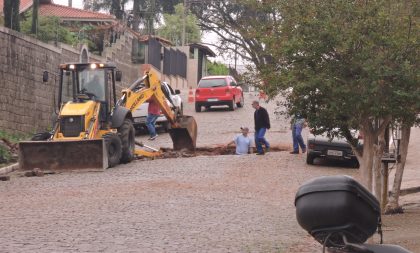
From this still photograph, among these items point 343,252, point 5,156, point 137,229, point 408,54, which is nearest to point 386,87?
point 408,54

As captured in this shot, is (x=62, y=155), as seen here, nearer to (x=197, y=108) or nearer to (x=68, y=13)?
(x=197, y=108)

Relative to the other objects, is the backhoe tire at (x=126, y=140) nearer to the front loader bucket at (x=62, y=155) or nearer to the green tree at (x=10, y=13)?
the front loader bucket at (x=62, y=155)

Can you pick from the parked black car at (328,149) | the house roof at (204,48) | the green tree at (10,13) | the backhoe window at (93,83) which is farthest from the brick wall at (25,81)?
the house roof at (204,48)

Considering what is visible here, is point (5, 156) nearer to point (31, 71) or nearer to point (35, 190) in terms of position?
point (35, 190)

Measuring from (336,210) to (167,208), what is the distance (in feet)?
30.7

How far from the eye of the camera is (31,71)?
28.3m

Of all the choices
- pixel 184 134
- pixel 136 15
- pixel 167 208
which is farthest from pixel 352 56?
pixel 136 15

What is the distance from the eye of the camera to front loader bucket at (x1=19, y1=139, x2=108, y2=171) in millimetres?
19156

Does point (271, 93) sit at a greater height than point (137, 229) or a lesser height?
greater

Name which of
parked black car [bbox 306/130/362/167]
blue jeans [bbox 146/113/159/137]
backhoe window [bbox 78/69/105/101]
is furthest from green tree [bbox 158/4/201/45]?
parked black car [bbox 306/130/362/167]

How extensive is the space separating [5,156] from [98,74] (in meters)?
3.14

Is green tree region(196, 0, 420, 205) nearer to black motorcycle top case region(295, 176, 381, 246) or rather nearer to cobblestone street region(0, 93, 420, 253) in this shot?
cobblestone street region(0, 93, 420, 253)

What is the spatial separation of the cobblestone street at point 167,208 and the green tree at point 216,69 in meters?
50.1

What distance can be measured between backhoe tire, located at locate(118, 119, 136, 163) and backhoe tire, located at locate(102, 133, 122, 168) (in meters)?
0.44
